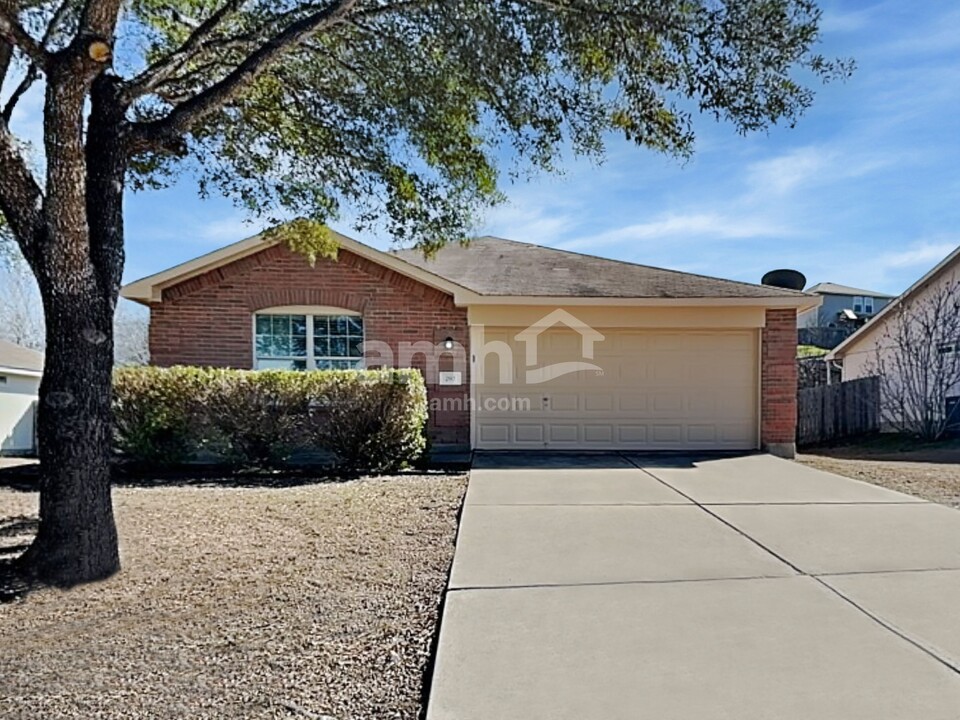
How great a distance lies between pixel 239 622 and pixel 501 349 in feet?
24.9

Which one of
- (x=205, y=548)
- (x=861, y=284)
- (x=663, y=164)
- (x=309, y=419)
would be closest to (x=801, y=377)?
(x=663, y=164)

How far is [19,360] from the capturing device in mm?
15711

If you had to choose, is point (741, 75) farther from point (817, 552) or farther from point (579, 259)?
point (579, 259)

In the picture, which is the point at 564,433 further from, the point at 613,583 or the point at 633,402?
the point at 613,583

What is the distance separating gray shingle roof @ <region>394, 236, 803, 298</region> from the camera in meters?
10.1

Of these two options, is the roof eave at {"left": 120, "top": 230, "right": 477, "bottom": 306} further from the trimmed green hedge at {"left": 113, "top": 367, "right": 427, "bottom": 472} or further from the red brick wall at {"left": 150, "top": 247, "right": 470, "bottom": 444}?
the trimmed green hedge at {"left": 113, "top": 367, "right": 427, "bottom": 472}

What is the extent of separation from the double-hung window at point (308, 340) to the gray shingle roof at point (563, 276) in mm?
1809

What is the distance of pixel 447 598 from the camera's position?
12.3ft

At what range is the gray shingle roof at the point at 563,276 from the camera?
33.2 feet

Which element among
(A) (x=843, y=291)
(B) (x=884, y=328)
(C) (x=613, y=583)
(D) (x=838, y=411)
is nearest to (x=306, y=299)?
(C) (x=613, y=583)

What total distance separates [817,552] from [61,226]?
19.8ft

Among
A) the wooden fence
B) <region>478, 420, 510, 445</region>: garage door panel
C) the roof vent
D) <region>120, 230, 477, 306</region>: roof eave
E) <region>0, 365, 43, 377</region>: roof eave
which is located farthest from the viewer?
the roof vent

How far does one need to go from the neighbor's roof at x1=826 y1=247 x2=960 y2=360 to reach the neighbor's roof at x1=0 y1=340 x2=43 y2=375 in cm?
2330

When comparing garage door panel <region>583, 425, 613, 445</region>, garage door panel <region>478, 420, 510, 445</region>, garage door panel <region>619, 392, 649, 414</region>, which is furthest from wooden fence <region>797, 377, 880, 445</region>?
garage door panel <region>478, 420, 510, 445</region>
